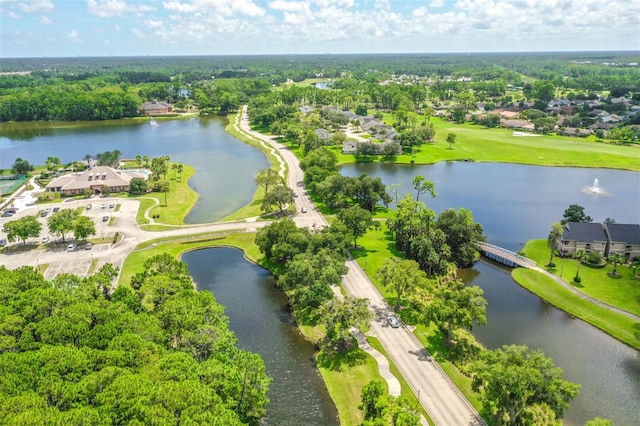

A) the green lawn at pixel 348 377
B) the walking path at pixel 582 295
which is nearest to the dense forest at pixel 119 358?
the green lawn at pixel 348 377

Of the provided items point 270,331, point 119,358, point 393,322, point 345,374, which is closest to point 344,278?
point 393,322

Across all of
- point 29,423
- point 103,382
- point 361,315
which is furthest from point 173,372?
point 361,315

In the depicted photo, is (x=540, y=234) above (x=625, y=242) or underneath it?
underneath

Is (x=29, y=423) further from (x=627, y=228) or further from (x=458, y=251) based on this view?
(x=627, y=228)

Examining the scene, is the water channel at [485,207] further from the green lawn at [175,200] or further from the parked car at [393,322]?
the parked car at [393,322]

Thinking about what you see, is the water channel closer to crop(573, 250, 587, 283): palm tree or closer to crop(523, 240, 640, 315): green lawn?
crop(523, 240, 640, 315): green lawn

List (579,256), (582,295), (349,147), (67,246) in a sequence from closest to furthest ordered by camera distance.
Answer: (582,295)
(579,256)
(67,246)
(349,147)

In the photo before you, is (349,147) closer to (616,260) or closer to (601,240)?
(601,240)
